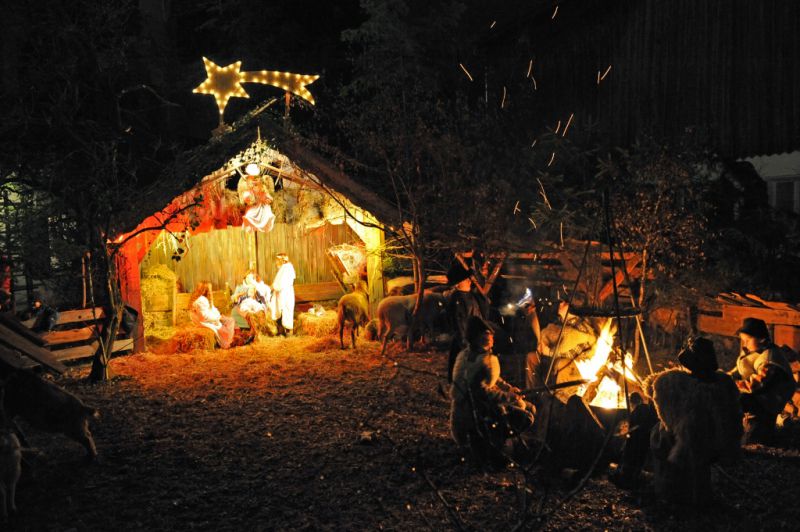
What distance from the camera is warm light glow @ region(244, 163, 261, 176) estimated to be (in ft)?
40.6

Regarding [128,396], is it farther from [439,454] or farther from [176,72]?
[176,72]

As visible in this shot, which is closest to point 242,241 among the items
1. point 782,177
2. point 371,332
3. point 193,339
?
point 193,339

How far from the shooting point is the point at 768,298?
1027 cm

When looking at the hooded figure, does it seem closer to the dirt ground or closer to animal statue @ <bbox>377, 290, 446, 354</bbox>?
the dirt ground

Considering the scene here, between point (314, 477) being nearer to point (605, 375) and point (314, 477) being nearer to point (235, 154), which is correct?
point (605, 375)

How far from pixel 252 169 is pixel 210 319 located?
3302mm

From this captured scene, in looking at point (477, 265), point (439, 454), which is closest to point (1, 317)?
point (439, 454)

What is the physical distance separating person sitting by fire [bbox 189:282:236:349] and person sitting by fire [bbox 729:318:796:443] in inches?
378

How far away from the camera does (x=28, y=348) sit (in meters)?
9.11

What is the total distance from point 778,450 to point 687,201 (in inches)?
178

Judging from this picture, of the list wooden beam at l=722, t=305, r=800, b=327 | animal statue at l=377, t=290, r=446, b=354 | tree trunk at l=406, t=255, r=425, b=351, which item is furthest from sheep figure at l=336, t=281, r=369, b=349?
wooden beam at l=722, t=305, r=800, b=327

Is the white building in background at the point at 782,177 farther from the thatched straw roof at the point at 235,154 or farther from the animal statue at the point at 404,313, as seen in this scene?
the thatched straw roof at the point at 235,154

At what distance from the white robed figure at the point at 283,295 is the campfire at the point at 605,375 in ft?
26.7

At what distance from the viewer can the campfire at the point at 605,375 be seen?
6516 millimetres
